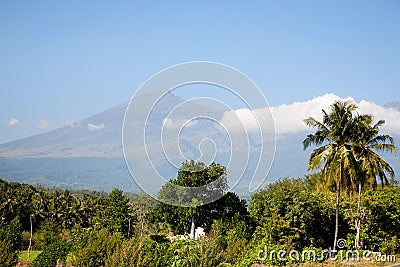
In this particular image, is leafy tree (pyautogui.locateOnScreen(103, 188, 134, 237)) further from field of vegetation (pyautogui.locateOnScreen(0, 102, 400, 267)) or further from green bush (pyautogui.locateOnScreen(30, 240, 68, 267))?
green bush (pyautogui.locateOnScreen(30, 240, 68, 267))

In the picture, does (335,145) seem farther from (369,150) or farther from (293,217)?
(293,217)

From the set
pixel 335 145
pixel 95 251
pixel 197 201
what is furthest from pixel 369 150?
pixel 95 251

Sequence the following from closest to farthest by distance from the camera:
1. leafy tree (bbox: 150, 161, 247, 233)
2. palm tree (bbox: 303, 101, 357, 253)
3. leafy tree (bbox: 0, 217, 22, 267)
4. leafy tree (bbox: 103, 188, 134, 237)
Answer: leafy tree (bbox: 0, 217, 22, 267), palm tree (bbox: 303, 101, 357, 253), leafy tree (bbox: 150, 161, 247, 233), leafy tree (bbox: 103, 188, 134, 237)

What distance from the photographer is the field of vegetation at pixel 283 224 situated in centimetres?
1541

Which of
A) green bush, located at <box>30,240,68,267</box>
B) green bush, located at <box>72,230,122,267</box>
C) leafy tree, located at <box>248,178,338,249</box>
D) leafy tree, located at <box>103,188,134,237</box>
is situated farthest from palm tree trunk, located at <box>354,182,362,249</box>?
leafy tree, located at <box>103,188,134,237</box>

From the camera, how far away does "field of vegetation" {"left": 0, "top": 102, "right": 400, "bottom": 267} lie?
1541cm

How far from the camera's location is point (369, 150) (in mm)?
20828

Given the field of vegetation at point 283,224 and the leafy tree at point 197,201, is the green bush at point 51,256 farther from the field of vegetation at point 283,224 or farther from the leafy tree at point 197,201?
the leafy tree at point 197,201

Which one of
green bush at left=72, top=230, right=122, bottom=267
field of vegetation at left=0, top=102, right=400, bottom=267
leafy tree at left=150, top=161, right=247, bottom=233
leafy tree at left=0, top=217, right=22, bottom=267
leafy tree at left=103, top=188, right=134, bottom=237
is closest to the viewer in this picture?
green bush at left=72, top=230, right=122, bottom=267

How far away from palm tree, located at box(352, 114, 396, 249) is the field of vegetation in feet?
0.15

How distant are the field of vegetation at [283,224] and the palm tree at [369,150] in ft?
0.15

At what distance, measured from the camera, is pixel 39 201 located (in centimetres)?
4175

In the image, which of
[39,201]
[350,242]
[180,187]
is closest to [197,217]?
[180,187]

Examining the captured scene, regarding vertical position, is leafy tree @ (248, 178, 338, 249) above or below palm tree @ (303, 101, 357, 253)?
below
